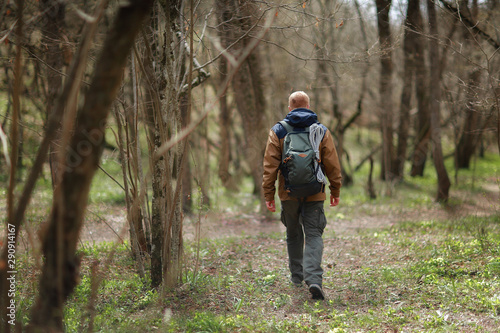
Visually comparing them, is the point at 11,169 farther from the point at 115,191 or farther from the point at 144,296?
the point at 115,191

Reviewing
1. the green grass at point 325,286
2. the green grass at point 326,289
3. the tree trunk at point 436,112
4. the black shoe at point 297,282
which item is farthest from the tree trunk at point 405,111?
the black shoe at point 297,282

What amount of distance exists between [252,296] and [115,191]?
8483 mm

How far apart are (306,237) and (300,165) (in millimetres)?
843

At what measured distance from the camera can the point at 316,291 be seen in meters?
4.35

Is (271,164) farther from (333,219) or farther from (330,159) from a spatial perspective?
(333,219)

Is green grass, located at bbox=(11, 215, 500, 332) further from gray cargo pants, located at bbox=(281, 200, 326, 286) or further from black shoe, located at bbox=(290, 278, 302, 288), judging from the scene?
gray cargo pants, located at bbox=(281, 200, 326, 286)

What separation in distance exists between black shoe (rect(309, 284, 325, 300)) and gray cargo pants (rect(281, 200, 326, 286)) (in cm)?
5

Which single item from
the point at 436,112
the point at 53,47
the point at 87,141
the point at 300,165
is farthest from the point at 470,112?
the point at 87,141

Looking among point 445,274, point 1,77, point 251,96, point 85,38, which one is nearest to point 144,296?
point 85,38

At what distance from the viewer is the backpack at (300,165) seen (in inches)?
170

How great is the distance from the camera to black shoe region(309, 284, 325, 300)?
14.2 ft

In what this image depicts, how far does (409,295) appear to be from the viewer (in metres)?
4.45

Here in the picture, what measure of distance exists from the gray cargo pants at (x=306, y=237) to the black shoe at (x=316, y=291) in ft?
0.17

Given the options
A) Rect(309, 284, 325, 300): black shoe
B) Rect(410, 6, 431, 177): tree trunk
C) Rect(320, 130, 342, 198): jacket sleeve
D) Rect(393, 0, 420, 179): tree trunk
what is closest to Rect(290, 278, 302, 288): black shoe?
Rect(309, 284, 325, 300): black shoe
